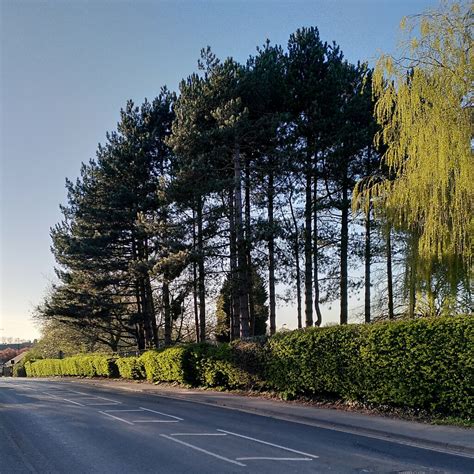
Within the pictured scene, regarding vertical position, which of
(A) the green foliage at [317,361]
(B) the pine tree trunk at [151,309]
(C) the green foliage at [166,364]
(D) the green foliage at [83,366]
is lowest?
A: (D) the green foliage at [83,366]

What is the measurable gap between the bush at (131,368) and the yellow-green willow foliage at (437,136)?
67.5 feet

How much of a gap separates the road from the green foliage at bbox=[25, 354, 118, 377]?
2267cm

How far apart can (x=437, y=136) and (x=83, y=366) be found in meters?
35.2

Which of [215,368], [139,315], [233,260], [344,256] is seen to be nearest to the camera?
[215,368]

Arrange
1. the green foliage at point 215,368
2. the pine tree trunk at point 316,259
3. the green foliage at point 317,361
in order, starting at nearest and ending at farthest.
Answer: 1. the green foliage at point 317,361
2. the green foliage at point 215,368
3. the pine tree trunk at point 316,259

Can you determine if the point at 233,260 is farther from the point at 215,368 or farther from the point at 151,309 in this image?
the point at 151,309

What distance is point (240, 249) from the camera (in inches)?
1037

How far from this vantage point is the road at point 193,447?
8.46m

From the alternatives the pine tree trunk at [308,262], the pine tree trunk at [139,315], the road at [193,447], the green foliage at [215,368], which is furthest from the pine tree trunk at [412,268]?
the pine tree trunk at [139,315]

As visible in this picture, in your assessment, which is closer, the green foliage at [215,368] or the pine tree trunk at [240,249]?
the green foliage at [215,368]

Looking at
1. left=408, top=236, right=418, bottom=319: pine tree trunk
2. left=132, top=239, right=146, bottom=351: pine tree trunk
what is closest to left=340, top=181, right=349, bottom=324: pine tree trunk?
left=408, top=236, right=418, bottom=319: pine tree trunk

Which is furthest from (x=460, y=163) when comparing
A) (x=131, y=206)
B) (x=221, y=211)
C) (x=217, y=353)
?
(x=131, y=206)

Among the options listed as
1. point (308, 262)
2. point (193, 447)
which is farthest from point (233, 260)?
point (193, 447)

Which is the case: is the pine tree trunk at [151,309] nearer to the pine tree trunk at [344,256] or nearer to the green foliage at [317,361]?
the pine tree trunk at [344,256]
